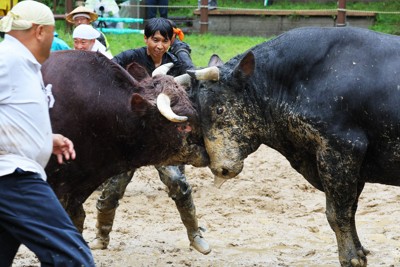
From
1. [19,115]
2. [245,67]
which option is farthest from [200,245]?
[19,115]

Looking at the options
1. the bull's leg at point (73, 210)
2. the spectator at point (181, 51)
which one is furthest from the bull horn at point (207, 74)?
the bull's leg at point (73, 210)

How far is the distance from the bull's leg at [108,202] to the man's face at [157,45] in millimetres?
988

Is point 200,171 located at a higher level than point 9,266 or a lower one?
lower

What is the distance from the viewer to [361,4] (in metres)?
19.5

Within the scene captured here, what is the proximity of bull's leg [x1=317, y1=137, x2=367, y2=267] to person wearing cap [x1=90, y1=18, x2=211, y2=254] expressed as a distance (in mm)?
1283

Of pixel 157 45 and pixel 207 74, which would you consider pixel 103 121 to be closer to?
pixel 207 74

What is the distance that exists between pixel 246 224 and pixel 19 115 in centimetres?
410

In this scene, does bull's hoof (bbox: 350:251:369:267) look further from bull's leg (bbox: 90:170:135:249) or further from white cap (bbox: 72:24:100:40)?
white cap (bbox: 72:24:100:40)

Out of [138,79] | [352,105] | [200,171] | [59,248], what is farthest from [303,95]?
[200,171]

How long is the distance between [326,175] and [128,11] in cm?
1303

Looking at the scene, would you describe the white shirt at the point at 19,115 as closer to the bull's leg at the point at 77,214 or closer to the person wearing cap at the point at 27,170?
the person wearing cap at the point at 27,170

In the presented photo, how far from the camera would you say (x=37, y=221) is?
14.5 feet

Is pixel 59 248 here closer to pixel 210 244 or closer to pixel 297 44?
pixel 297 44

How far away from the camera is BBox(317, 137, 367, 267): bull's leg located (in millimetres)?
6160
